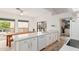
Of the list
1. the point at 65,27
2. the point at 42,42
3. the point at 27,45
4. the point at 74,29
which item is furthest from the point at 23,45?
the point at 74,29

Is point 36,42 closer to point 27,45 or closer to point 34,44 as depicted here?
point 34,44

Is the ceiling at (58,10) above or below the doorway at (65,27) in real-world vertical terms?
above

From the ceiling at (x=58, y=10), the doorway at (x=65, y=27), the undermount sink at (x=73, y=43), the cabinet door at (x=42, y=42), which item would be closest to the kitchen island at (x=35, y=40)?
the cabinet door at (x=42, y=42)

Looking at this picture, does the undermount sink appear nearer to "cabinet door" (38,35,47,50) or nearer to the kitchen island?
the kitchen island

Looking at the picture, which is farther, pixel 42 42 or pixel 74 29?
pixel 42 42

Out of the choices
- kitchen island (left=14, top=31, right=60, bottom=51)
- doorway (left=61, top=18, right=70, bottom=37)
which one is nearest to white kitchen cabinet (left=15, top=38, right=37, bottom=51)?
kitchen island (left=14, top=31, right=60, bottom=51)

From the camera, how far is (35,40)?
1832 mm

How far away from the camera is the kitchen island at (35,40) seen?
1.76 meters

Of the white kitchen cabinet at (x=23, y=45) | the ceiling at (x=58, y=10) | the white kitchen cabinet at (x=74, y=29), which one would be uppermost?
the ceiling at (x=58, y=10)

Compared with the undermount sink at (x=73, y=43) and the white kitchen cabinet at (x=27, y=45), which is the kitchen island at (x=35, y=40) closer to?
the white kitchen cabinet at (x=27, y=45)

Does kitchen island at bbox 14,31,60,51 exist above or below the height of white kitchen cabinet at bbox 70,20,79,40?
below

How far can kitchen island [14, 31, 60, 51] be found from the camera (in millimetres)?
1764

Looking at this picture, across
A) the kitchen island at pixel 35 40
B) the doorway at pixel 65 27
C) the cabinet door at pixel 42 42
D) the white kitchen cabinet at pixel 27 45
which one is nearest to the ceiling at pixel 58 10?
the doorway at pixel 65 27
